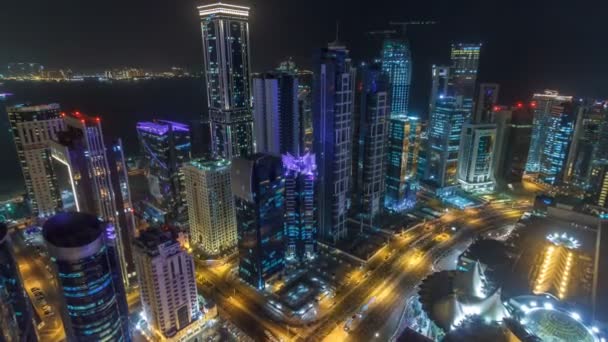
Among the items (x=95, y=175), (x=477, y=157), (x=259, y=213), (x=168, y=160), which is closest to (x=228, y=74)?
(x=168, y=160)

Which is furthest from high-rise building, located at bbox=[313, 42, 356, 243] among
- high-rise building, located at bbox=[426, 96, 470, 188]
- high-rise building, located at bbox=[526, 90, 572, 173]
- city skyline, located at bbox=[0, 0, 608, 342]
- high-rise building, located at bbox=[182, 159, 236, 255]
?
high-rise building, located at bbox=[526, 90, 572, 173]

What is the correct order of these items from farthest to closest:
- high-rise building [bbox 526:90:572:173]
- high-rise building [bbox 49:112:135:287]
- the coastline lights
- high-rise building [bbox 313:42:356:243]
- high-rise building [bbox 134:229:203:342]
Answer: high-rise building [bbox 526:90:572:173], the coastline lights, high-rise building [bbox 313:42:356:243], high-rise building [bbox 49:112:135:287], high-rise building [bbox 134:229:203:342]

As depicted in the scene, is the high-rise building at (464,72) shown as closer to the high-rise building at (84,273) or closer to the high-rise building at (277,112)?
the high-rise building at (277,112)

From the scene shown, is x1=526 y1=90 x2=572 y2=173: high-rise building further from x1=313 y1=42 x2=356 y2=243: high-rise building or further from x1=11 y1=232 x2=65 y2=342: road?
x1=11 y1=232 x2=65 y2=342: road

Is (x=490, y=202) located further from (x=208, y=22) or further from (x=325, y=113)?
(x=208, y=22)

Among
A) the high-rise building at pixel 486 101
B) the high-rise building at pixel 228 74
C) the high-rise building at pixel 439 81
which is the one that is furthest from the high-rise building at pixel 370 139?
the high-rise building at pixel 486 101
